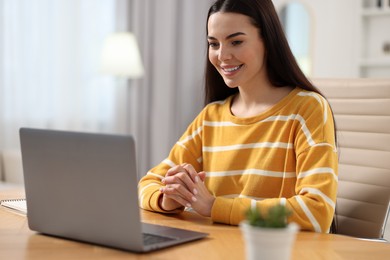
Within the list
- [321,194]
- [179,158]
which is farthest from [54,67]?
[321,194]

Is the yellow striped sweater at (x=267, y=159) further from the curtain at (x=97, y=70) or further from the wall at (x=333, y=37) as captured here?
the wall at (x=333, y=37)

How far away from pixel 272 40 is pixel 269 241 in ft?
3.24

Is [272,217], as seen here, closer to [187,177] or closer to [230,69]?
[187,177]

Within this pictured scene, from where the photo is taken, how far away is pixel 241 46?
1.74 m

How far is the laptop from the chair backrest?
717mm

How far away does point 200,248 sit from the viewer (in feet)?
3.86

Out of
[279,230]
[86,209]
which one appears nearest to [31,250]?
[86,209]

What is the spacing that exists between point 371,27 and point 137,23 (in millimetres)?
1706

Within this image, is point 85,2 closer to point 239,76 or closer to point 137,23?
point 137,23

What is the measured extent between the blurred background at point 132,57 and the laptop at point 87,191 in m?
2.74

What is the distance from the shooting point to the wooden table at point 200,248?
1118 millimetres

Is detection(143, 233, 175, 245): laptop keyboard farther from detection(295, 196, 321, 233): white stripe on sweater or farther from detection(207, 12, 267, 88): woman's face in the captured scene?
detection(207, 12, 267, 88): woman's face

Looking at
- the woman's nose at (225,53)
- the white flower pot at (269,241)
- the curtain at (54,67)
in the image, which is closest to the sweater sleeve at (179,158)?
the woman's nose at (225,53)

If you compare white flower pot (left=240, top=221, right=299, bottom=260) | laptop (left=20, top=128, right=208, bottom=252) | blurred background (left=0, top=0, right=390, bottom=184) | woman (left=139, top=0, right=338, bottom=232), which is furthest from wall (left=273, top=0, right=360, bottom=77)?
white flower pot (left=240, top=221, right=299, bottom=260)
